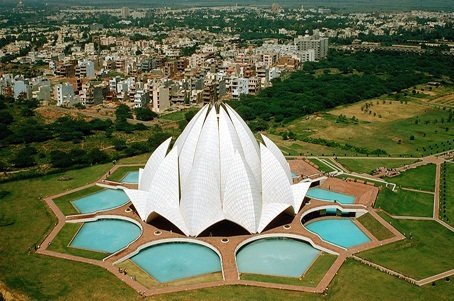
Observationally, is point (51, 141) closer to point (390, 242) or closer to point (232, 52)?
point (390, 242)

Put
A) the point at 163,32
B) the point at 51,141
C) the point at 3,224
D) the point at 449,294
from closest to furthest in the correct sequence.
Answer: the point at 449,294
the point at 3,224
the point at 51,141
the point at 163,32

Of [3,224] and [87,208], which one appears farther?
[87,208]

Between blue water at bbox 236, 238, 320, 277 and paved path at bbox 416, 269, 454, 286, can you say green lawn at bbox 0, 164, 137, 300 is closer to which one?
blue water at bbox 236, 238, 320, 277

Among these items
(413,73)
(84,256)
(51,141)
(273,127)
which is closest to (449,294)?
(84,256)

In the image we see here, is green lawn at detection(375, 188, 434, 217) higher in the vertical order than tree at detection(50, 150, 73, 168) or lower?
lower

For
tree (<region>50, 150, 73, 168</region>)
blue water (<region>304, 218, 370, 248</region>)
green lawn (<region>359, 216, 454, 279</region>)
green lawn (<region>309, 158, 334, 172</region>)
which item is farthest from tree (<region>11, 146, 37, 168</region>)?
green lawn (<region>359, 216, 454, 279</region>)
